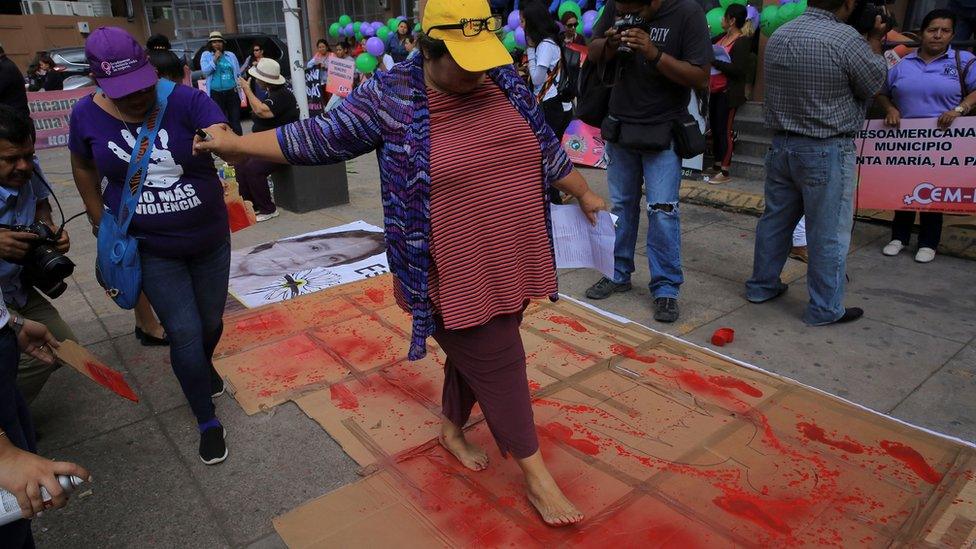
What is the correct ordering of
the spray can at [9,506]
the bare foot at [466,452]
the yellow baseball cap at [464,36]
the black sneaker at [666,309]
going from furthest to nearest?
the black sneaker at [666,309] < the bare foot at [466,452] < the yellow baseball cap at [464,36] < the spray can at [9,506]

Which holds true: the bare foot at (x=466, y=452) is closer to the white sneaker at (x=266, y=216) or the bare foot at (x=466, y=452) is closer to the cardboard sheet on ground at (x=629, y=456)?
the cardboard sheet on ground at (x=629, y=456)

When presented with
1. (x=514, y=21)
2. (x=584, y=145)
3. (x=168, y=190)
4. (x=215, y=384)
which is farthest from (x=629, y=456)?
(x=514, y=21)

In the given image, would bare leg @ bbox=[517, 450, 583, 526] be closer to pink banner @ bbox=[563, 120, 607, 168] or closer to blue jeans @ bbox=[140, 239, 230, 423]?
blue jeans @ bbox=[140, 239, 230, 423]

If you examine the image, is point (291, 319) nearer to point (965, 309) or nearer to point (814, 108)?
point (814, 108)

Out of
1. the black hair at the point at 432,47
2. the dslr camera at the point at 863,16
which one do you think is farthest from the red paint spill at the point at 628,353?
the dslr camera at the point at 863,16

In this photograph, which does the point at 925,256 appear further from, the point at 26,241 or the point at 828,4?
the point at 26,241

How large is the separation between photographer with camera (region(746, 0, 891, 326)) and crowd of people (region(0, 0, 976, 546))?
0.04 ft

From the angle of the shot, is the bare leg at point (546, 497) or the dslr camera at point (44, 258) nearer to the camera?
the bare leg at point (546, 497)

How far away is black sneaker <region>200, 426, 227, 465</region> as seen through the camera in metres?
2.94

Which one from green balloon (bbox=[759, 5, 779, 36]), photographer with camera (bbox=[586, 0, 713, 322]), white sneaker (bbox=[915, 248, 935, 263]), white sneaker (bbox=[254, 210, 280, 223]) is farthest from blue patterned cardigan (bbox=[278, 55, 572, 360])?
green balloon (bbox=[759, 5, 779, 36])

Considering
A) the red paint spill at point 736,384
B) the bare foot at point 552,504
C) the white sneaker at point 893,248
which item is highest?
the bare foot at point 552,504

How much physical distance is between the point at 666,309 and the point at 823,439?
1.47m

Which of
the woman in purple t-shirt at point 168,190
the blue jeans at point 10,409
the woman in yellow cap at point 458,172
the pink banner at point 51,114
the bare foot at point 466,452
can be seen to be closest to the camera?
the blue jeans at point 10,409

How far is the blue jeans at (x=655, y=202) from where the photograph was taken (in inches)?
162
